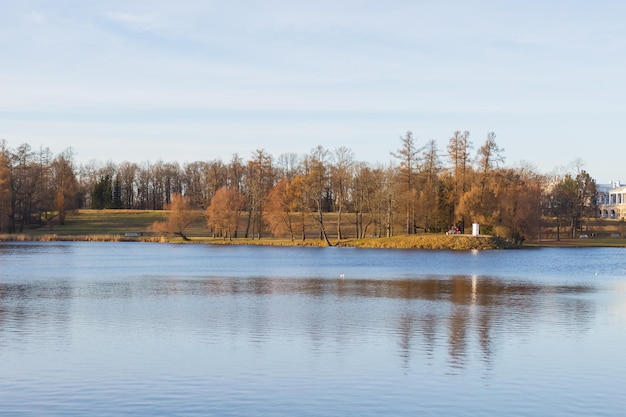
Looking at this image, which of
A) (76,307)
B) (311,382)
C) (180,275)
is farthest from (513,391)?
(180,275)

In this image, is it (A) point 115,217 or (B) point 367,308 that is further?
(A) point 115,217

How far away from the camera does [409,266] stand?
5728 cm

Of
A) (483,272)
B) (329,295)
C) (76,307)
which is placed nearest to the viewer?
(76,307)

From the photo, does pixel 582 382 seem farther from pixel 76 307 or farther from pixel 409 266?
pixel 409 266

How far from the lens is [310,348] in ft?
67.3

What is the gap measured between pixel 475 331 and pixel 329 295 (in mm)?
11585

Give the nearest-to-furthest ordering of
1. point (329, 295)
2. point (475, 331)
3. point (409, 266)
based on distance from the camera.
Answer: point (475, 331) < point (329, 295) < point (409, 266)

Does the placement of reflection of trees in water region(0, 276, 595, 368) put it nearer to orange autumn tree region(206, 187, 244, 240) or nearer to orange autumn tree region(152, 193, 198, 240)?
orange autumn tree region(206, 187, 244, 240)

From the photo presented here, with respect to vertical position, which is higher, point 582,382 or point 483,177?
point 483,177

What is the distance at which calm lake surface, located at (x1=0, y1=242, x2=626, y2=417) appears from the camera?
15.0m

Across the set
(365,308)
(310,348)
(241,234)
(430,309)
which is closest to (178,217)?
(241,234)

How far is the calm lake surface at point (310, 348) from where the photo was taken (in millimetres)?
14953

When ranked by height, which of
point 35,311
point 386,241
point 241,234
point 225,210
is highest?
point 225,210

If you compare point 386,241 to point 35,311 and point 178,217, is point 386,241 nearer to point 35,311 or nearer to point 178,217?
point 178,217
